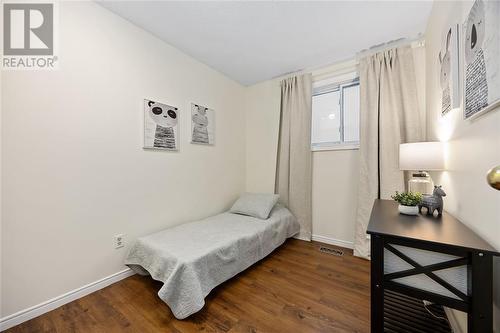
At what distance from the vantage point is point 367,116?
2387 millimetres

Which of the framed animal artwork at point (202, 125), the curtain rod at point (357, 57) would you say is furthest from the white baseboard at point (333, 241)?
the curtain rod at point (357, 57)

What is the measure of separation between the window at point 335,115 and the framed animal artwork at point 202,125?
150cm

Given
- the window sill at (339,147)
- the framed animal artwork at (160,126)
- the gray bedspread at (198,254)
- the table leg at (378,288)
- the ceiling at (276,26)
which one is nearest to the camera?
the table leg at (378,288)

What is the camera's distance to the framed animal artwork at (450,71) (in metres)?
1.20

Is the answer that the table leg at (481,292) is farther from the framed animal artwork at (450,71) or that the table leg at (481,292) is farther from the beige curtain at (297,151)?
the beige curtain at (297,151)

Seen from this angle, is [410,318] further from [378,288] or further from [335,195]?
[335,195]

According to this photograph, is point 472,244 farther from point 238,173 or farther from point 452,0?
point 238,173

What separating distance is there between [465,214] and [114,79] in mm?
2867

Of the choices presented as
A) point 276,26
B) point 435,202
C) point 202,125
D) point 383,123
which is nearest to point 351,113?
point 383,123

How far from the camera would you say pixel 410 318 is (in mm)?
1359

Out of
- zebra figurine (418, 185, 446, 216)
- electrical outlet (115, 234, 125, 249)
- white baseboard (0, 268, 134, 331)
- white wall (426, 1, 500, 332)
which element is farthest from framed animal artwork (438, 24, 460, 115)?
white baseboard (0, 268, 134, 331)

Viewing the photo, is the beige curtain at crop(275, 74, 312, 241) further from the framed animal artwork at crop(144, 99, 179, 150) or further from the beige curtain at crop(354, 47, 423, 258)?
the framed animal artwork at crop(144, 99, 179, 150)

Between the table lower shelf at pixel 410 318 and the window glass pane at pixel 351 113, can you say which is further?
the window glass pane at pixel 351 113

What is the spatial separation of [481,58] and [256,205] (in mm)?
2286
